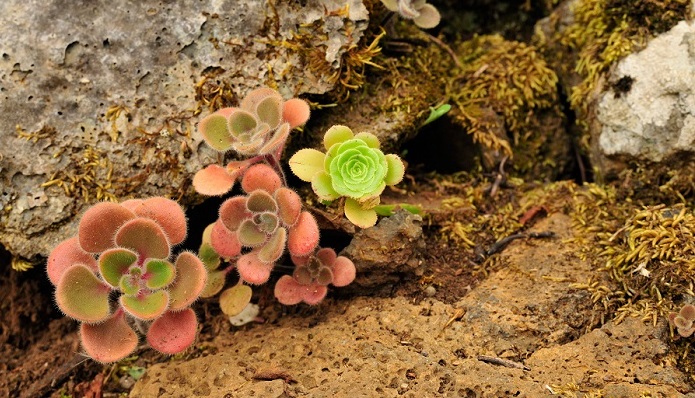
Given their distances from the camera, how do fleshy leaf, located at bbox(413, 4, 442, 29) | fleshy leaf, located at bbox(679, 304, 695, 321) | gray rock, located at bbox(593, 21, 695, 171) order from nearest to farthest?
fleshy leaf, located at bbox(679, 304, 695, 321) → gray rock, located at bbox(593, 21, 695, 171) → fleshy leaf, located at bbox(413, 4, 442, 29)

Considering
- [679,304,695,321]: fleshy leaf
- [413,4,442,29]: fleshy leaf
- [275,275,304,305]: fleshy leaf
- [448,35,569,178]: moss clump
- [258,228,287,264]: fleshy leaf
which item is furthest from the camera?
[448,35,569,178]: moss clump

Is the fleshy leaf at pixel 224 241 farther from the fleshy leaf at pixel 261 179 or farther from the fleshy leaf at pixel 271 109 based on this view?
the fleshy leaf at pixel 271 109

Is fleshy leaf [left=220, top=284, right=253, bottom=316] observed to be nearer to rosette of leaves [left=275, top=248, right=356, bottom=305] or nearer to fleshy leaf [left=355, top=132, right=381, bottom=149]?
rosette of leaves [left=275, top=248, right=356, bottom=305]

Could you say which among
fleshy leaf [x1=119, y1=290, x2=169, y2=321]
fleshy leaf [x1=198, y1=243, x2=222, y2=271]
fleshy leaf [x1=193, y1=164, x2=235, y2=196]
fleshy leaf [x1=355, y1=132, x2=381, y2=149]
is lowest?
fleshy leaf [x1=198, y1=243, x2=222, y2=271]

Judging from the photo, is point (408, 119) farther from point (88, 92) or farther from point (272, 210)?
point (88, 92)

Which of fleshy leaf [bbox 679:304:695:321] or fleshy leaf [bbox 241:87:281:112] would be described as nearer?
fleshy leaf [bbox 679:304:695:321]

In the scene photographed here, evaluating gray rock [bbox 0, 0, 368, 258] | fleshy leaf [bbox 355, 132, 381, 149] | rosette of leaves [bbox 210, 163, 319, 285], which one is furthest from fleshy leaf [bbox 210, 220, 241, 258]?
fleshy leaf [bbox 355, 132, 381, 149]
